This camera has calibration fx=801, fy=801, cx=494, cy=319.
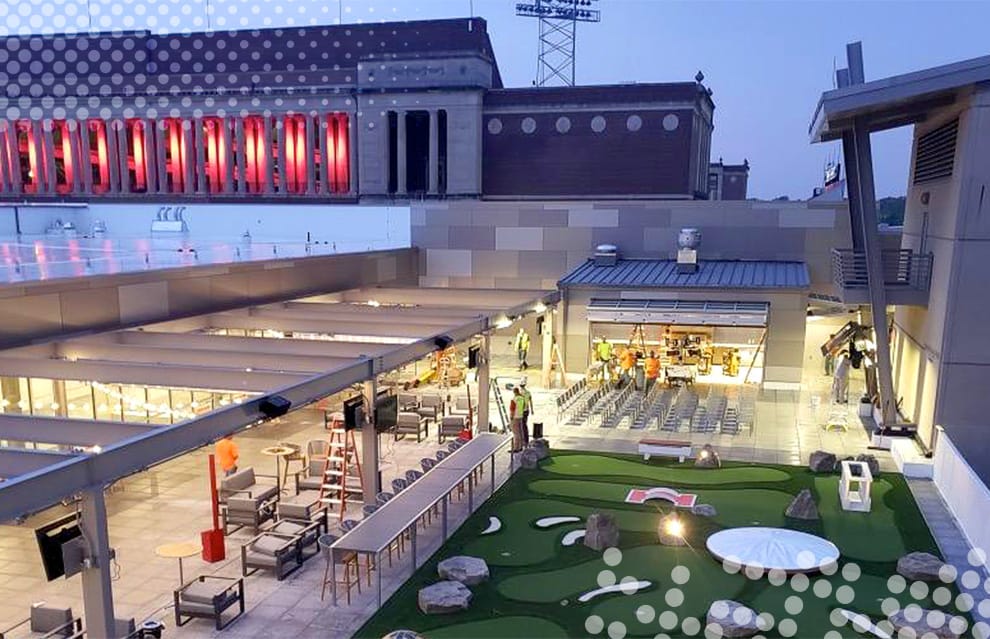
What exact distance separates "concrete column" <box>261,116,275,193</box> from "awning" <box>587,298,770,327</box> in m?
27.9

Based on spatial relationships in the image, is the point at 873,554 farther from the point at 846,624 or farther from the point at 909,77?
the point at 909,77

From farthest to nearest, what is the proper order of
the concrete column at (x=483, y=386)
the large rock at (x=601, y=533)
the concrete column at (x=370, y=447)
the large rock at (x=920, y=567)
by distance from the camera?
the concrete column at (x=483, y=386) → the concrete column at (x=370, y=447) → the large rock at (x=601, y=533) → the large rock at (x=920, y=567)

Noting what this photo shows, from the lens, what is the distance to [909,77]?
16594 mm

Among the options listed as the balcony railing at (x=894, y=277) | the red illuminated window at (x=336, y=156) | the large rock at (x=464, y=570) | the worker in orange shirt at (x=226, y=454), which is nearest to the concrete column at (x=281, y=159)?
the red illuminated window at (x=336, y=156)

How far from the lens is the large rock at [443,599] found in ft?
34.2

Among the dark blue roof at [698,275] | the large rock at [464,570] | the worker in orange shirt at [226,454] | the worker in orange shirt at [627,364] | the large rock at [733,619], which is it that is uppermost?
the dark blue roof at [698,275]

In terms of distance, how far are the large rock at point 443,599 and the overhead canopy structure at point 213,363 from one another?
3120 millimetres

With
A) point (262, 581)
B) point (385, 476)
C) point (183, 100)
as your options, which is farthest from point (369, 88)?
point (262, 581)

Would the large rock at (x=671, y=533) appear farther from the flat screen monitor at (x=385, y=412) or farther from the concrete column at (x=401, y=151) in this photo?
the concrete column at (x=401, y=151)

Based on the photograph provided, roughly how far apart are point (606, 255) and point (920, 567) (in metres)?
17.3

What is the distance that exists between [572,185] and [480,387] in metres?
26.4

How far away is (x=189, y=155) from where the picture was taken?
46.7 m

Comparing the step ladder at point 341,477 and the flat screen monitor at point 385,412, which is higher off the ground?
the flat screen monitor at point 385,412

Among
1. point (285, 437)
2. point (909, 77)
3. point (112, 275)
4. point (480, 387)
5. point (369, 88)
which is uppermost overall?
point (369, 88)
